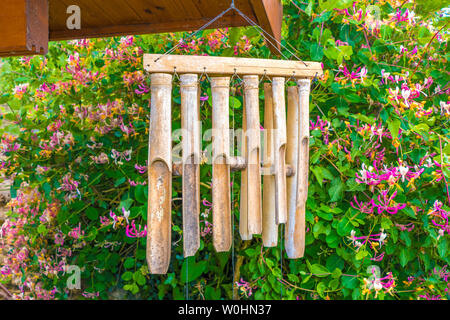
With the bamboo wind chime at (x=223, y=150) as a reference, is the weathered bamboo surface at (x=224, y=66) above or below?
above

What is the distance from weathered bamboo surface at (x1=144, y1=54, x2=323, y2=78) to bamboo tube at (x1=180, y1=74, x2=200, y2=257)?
0.11 ft

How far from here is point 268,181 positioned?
1.11 m

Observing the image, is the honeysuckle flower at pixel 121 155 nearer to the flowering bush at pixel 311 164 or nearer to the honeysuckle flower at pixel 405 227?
the flowering bush at pixel 311 164

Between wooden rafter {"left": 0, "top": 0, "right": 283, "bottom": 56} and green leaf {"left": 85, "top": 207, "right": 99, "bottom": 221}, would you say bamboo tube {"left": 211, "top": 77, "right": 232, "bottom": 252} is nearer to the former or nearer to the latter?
wooden rafter {"left": 0, "top": 0, "right": 283, "bottom": 56}

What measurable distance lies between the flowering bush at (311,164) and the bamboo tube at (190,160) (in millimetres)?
355

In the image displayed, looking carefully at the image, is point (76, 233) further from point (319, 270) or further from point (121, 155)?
point (319, 270)

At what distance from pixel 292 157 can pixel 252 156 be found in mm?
164

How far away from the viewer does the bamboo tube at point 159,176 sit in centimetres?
94

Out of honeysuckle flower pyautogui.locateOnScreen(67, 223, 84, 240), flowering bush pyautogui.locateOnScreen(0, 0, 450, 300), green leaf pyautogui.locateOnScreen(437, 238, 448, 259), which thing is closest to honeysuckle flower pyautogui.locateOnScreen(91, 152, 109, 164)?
flowering bush pyautogui.locateOnScreen(0, 0, 450, 300)

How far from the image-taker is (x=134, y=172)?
1750 mm

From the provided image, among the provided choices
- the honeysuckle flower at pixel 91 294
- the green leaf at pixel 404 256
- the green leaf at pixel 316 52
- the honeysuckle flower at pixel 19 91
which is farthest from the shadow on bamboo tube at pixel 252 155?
the honeysuckle flower at pixel 19 91

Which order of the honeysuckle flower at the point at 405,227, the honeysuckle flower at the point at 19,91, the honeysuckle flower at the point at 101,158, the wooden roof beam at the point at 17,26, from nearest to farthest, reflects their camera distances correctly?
the wooden roof beam at the point at 17,26 → the honeysuckle flower at the point at 405,227 → the honeysuckle flower at the point at 101,158 → the honeysuckle flower at the point at 19,91

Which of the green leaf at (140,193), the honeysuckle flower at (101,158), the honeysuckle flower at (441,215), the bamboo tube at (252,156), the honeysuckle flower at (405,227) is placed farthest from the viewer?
the honeysuckle flower at (101,158)

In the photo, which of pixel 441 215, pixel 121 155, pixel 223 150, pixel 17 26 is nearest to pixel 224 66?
pixel 223 150
